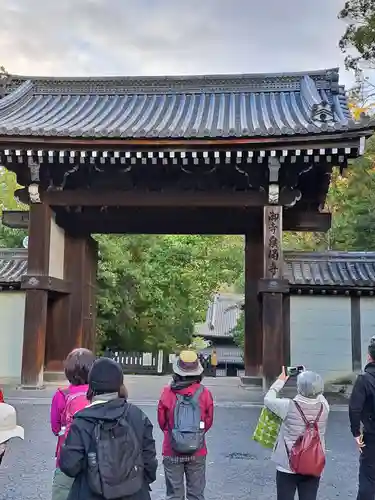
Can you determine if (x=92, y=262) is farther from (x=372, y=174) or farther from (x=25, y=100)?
(x=372, y=174)

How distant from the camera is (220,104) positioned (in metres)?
13.0

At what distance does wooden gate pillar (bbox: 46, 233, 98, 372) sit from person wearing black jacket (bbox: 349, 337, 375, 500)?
8194mm

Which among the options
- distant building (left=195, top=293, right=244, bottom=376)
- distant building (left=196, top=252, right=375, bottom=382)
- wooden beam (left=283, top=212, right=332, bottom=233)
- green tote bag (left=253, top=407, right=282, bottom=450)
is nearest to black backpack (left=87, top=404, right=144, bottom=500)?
green tote bag (left=253, top=407, right=282, bottom=450)

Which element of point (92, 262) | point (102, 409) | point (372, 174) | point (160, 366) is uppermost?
point (372, 174)

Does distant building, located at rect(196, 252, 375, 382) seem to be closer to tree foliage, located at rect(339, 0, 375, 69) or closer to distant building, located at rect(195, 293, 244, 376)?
tree foliage, located at rect(339, 0, 375, 69)

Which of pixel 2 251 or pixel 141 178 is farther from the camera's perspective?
pixel 2 251

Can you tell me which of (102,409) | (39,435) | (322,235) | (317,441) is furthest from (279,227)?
(322,235)

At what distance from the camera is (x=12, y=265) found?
11.8 metres

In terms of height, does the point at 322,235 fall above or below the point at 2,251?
above

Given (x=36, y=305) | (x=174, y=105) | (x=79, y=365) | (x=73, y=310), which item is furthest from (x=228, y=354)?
(x=79, y=365)

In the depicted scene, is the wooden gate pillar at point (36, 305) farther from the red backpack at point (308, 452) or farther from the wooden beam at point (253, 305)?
the red backpack at point (308, 452)

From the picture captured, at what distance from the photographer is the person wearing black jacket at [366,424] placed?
148 inches

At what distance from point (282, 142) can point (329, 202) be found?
15006 millimetres

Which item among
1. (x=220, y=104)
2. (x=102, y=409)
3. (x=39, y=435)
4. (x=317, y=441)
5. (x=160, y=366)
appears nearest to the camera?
(x=102, y=409)
